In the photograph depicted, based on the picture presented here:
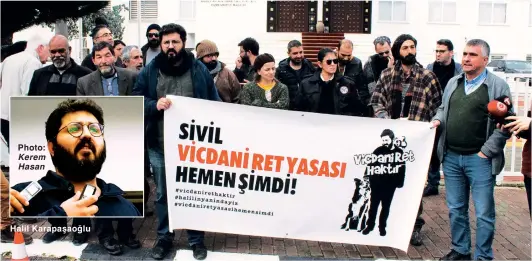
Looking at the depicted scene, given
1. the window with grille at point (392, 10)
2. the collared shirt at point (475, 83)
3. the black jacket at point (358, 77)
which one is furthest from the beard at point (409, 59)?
the window with grille at point (392, 10)

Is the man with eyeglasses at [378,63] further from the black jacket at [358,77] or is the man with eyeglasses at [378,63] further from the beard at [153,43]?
the beard at [153,43]

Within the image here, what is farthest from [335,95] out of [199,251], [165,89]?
[199,251]

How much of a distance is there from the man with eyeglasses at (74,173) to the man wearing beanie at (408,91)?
107 inches

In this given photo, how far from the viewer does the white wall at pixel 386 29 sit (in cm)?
2548

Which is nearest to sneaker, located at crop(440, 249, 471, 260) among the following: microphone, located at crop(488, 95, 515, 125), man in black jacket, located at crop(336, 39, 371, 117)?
microphone, located at crop(488, 95, 515, 125)

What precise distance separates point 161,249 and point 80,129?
1.33 metres

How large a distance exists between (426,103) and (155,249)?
2.93m

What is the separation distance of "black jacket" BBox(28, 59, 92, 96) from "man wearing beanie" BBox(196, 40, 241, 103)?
1.46 meters

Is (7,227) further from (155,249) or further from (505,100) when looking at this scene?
(505,100)

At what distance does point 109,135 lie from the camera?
561cm

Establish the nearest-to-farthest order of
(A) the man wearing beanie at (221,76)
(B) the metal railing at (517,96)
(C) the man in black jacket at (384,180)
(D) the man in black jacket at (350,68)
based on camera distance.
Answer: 1. (C) the man in black jacket at (384,180)
2. (A) the man wearing beanie at (221,76)
3. (D) the man in black jacket at (350,68)
4. (B) the metal railing at (517,96)

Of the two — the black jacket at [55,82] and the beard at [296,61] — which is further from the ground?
the beard at [296,61]

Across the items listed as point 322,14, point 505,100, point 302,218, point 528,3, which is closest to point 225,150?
point 302,218

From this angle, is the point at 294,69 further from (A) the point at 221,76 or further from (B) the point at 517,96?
(B) the point at 517,96
